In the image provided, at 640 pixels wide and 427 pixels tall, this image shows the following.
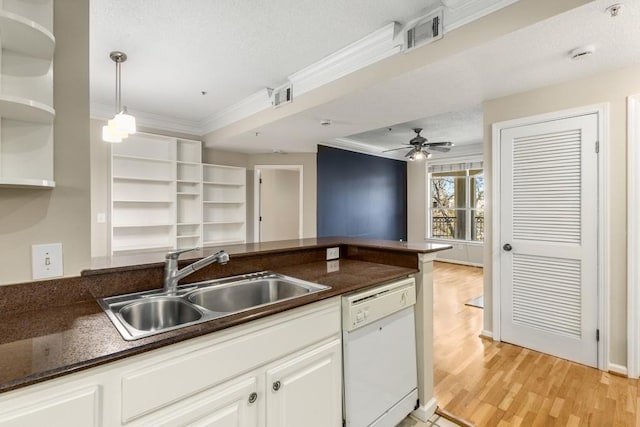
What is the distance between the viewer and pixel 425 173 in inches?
291

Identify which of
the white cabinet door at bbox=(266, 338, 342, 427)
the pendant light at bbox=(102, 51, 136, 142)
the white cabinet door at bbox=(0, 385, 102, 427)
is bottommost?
the white cabinet door at bbox=(266, 338, 342, 427)

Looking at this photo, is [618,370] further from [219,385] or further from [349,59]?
[349,59]

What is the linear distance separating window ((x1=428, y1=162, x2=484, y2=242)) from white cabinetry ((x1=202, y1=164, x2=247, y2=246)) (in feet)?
15.0

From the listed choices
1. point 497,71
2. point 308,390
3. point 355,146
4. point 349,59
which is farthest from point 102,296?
point 355,146

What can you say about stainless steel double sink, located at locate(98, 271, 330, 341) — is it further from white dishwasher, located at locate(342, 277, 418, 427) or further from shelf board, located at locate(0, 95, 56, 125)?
shelf board, located at locate(0, 95, 56, 125)

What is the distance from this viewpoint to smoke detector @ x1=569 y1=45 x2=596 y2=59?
196cm

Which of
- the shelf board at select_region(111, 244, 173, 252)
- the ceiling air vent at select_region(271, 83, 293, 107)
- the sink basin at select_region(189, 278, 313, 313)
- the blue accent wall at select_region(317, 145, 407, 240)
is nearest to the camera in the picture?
the sink basin at select_region(189, 278, 313, 313)

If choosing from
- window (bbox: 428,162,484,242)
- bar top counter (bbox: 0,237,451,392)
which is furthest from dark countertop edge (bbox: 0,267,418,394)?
window (bbox: 428,162,484,242)

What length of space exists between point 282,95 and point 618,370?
3.79 metres

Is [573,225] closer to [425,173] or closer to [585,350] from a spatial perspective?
[585,350]

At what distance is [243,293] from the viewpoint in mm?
1756

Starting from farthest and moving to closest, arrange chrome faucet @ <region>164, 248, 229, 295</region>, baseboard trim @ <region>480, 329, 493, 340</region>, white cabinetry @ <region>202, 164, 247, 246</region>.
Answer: white cabinetry @ <region>202, 164, 247, 246</region> → baseboard trim @ <region>480, 329, 493, 340</region> → chrome faucet @ <region>164, 248, 229, 295</region>

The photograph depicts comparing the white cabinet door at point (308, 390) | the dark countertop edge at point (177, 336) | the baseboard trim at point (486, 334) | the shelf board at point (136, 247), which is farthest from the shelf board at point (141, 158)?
the baseboard trim at point (486, 334)

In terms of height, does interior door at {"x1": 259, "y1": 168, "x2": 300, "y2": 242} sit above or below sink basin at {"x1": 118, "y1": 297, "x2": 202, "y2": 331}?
above
